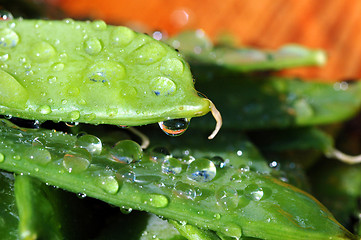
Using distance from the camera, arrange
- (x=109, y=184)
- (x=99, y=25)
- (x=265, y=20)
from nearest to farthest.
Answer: (x=109, y=184) < (x=99, y=25) < (x=265, y=20)

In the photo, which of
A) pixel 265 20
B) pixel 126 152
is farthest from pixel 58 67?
pixel 265 20

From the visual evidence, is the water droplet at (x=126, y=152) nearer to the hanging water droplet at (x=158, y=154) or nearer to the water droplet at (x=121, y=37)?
the hanging water droplet at (x=158, y=154)

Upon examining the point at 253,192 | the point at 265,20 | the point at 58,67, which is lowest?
the point at 265,20

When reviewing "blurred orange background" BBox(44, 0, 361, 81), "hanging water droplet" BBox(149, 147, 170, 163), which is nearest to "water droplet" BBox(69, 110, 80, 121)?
"hanging water droplet" BBox(149, 147, 170, 163)

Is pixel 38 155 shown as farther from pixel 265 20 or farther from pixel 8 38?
pixel 265 20

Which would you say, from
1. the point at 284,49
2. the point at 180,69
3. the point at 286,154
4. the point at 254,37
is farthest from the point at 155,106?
the point at 254,37

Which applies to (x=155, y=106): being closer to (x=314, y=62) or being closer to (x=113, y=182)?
(x=113, y=182)

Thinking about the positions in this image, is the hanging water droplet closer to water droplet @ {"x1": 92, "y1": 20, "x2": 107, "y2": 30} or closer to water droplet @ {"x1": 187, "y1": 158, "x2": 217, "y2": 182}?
water droplet @ {"x1": 187, "y1": 158, "x2": 217, "y2": 182}

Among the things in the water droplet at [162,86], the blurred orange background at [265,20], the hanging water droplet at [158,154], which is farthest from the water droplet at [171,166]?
the blurred orange background at [265,20]
